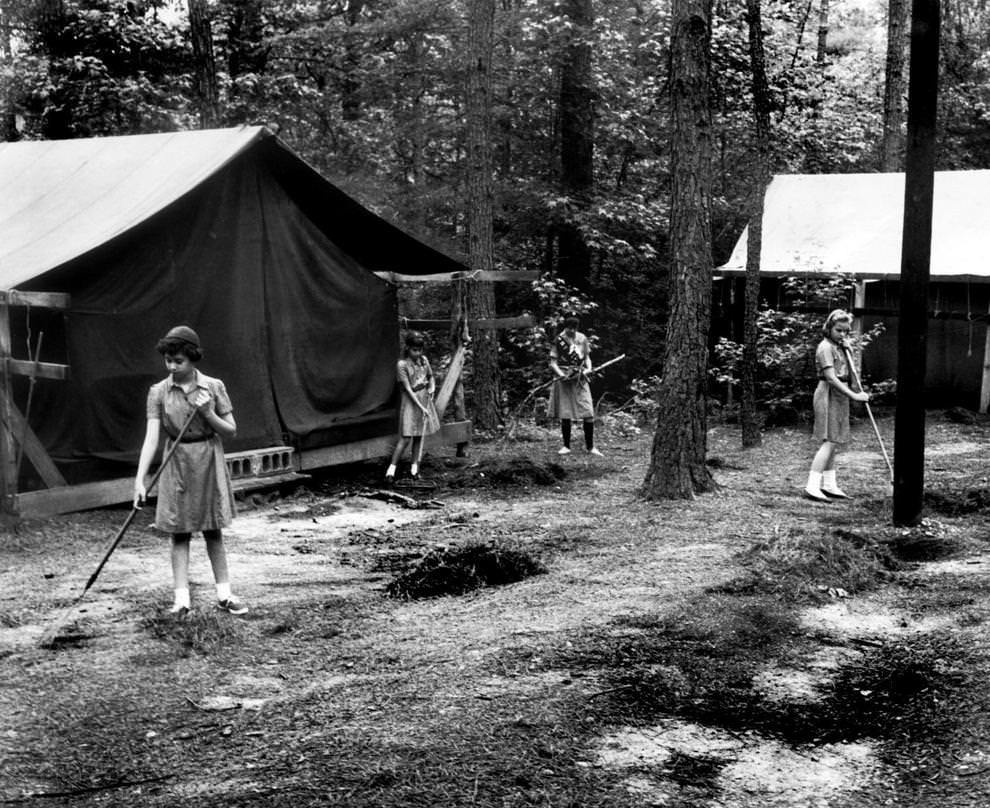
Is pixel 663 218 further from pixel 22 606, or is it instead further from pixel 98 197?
pixel 22 606

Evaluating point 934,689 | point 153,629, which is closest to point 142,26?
point 153,629

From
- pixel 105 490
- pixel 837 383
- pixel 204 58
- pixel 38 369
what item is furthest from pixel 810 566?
pixel 204 58

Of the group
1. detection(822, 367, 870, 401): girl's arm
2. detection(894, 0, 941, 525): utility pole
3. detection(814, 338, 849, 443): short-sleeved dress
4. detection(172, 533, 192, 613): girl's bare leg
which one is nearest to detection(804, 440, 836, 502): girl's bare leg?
detection(814, 338, 849, 443): short-sleeved dress

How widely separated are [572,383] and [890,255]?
7535 mm

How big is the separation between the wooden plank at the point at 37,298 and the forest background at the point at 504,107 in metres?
11.5

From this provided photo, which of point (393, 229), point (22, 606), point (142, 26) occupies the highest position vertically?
point (142, 26)

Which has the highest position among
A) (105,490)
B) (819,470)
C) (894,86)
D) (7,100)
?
(894,86)

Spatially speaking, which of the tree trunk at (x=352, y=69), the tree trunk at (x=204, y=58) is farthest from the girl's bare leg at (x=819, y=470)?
the tree trunk at (x=352, y=69)

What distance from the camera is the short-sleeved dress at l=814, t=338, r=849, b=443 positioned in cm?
1151

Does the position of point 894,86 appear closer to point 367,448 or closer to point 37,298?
point 367,448

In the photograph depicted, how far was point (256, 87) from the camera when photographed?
23375 millimetres

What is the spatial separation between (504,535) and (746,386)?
752 centimetres

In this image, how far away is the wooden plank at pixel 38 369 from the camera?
32.7 feet

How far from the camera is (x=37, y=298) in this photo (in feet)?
33.0
